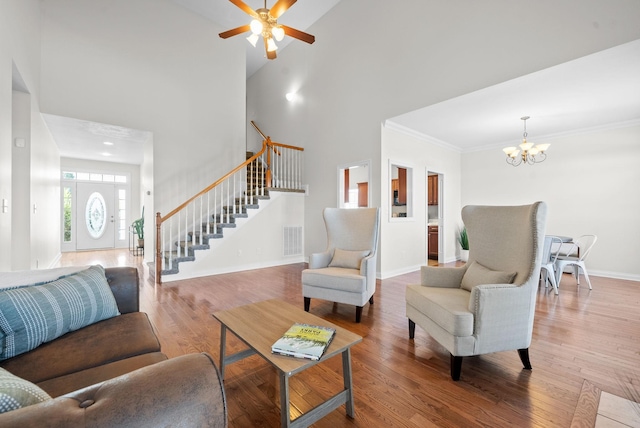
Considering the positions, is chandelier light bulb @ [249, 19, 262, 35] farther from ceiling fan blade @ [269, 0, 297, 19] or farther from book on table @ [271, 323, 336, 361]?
book on table @ [271, 323, 336, 361]

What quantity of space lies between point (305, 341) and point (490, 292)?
1.30 m

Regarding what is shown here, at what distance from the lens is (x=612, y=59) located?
291cm

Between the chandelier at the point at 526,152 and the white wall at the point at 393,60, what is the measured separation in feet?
5.63

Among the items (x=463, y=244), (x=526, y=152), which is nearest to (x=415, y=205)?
(x=463, y=244)

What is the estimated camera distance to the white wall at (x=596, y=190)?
4754 mm

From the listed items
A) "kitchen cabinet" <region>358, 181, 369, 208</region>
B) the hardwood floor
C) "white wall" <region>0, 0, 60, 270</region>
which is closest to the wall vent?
the hardwood floor

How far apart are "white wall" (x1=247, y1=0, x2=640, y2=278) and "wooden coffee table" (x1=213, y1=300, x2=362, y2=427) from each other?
3.31m

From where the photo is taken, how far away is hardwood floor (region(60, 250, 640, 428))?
1.61 m

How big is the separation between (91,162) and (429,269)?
9618mm

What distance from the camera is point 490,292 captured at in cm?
190

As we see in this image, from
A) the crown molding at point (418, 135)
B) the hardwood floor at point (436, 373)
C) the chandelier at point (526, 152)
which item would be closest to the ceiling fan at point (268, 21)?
the crown molding at point (418, 135)

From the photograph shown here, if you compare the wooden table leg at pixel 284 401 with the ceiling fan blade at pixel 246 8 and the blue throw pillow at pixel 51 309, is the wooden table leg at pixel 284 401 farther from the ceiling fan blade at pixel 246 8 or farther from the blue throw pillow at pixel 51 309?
the ceiling fan blade at pixel 246 8

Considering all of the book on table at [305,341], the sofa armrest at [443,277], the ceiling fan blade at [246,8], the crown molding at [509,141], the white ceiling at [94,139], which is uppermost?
the ceiling fan blade at [246,8]

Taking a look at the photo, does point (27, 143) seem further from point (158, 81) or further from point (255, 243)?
point (255, 243)
